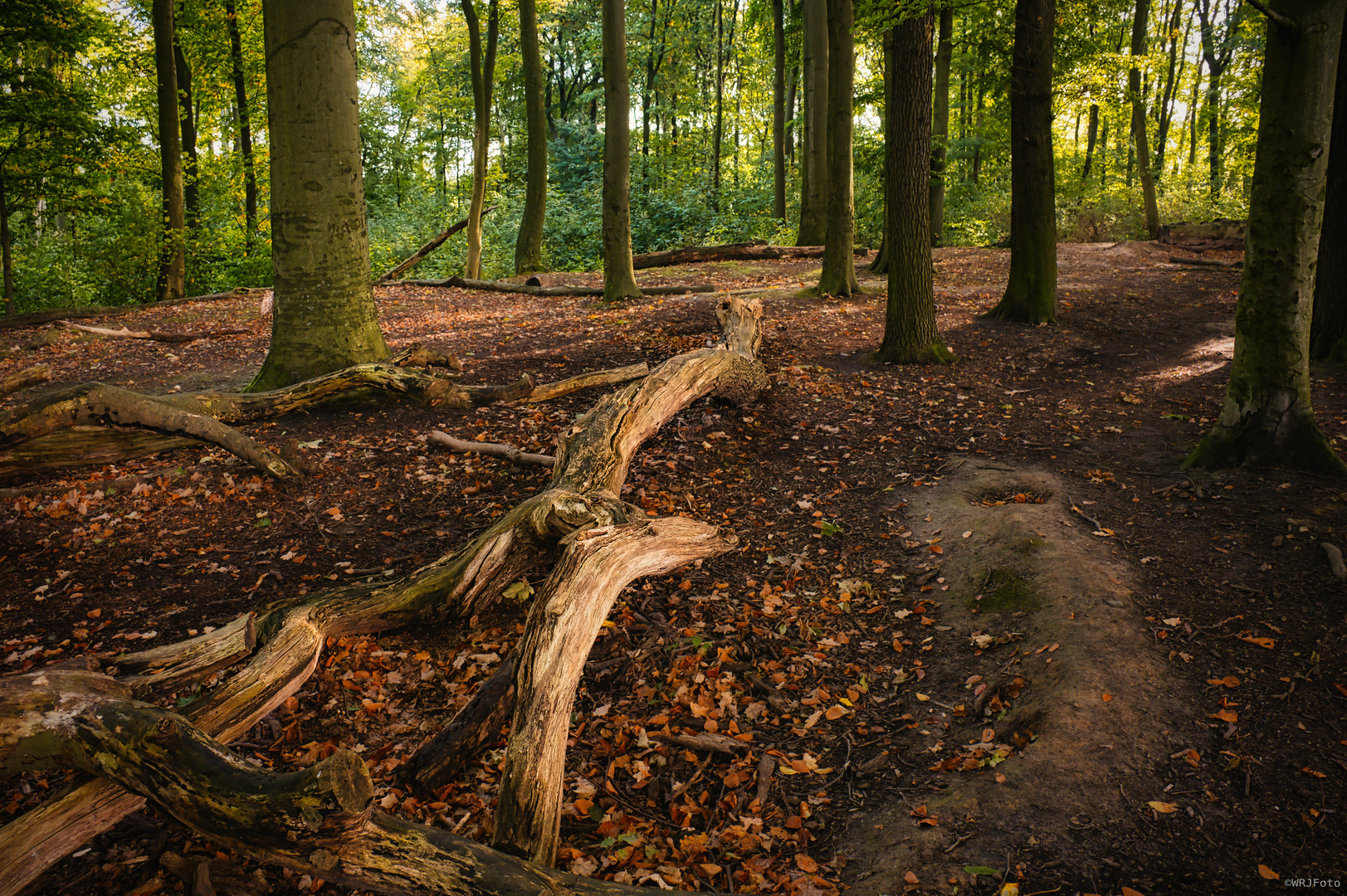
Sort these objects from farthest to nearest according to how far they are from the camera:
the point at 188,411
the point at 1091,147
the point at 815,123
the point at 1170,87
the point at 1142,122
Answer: the point at 1170,87 < the point at 1091,147 < the point at 1142,122 < the point at 815,123 < the point at 188,411

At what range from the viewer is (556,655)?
323cm

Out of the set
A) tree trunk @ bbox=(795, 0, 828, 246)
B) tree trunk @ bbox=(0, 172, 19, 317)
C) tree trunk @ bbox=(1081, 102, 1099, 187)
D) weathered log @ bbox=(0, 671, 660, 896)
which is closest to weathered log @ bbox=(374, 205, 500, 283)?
tree trunk @ bbox=(0, 172, 19, 317)

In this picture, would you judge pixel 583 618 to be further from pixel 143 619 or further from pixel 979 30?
pixel 979 30

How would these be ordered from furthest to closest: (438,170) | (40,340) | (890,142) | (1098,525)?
(438,170) < (40,340) < (890,142) < (1098,525)

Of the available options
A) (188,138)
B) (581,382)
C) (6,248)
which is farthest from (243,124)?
(581,382)

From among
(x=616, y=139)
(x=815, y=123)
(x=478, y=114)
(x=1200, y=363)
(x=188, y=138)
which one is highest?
(x=815, y=123)

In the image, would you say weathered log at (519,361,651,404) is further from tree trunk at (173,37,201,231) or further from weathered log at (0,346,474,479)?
tree trunk at (173,37,201,231)

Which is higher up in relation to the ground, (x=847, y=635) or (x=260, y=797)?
(x=260, y=797)

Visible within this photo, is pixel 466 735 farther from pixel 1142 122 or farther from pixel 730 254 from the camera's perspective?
pixel 1142 122

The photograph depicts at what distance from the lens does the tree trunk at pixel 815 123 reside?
16.7 metres

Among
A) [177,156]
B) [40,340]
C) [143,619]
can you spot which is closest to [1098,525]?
[143,619]

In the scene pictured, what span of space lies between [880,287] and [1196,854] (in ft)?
36.9

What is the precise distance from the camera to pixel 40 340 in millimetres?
10406

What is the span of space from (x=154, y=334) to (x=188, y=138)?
944 centimetres
